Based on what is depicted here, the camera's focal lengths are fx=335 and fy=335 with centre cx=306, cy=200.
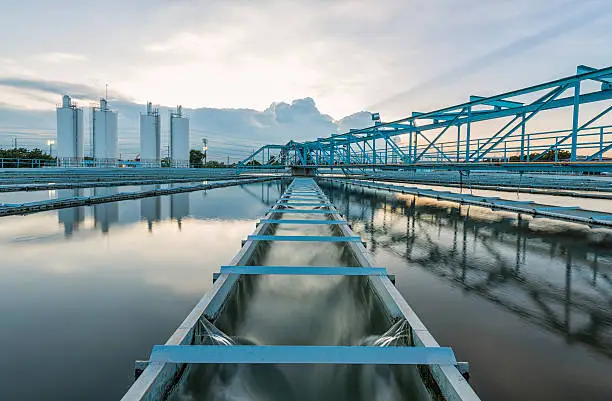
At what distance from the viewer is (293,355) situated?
1867mm

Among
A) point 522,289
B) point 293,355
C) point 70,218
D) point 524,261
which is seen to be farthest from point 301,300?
point 70,218

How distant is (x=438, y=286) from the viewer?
3.92 meters

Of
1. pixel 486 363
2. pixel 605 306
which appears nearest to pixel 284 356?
pixel 486 363

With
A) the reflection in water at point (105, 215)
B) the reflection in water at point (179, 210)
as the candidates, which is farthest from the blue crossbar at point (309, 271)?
the reflection in water at point (179, 210)

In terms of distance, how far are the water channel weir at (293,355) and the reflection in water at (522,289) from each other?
45 centimetres

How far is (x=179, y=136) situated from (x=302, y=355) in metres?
45.0

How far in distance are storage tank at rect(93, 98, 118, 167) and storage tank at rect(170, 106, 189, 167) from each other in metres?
6.30

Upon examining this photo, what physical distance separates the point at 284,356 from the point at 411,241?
504 centimetres

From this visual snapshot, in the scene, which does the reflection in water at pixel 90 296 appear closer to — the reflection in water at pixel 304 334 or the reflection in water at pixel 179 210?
the reflection in water at pixel 304 334

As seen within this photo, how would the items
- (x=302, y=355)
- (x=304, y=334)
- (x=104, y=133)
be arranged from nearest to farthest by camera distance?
(x=302, y=355), (x=304, y=334), (x=104, y=133)

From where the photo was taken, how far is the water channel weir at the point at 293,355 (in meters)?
1.83

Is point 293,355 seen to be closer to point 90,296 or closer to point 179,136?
point 90,296

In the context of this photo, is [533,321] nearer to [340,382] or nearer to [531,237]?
[340,382]

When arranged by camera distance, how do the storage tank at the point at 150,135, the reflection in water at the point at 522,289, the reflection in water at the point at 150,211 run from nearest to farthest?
the reflection in water at the point at 522,289 < the reflection in water at the point at 150,211 < the storage tank at the point at 150,135
